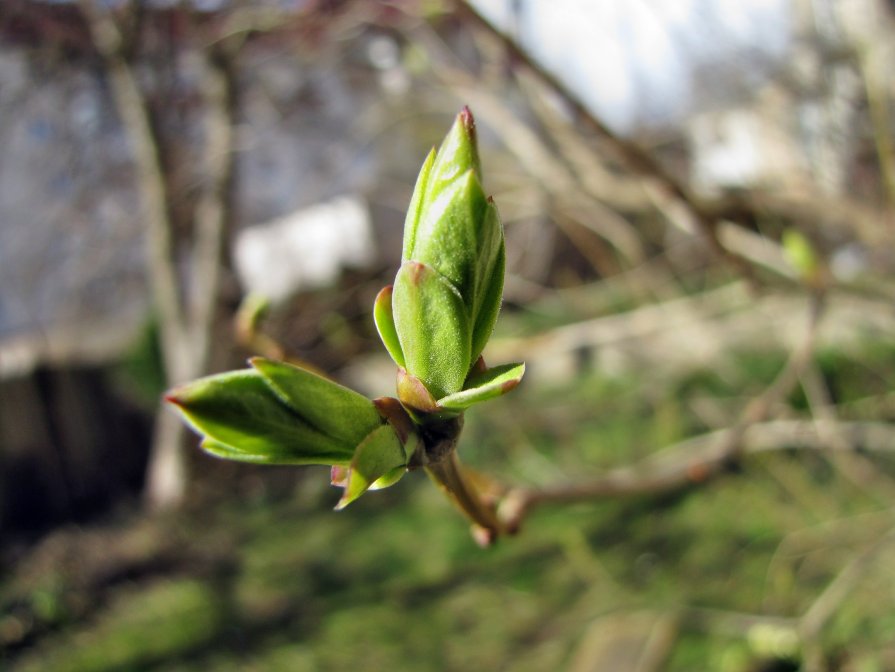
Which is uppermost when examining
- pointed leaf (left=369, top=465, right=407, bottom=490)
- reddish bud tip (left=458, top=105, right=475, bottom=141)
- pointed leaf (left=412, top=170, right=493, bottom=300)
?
reddish bud tip (left=458, top=105, right=475, bottom=141)

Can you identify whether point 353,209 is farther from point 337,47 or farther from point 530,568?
point 530,568

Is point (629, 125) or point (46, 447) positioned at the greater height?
point (629, 125)

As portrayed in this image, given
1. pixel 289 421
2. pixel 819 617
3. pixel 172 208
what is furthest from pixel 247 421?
pixel 172 208

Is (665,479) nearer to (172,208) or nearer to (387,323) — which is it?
(387,323)

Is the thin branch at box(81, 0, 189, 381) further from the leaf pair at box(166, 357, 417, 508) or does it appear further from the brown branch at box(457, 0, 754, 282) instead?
the leaf pair at box(166, 357, 417, 508)

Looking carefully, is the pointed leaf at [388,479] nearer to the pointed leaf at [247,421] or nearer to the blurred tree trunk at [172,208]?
the pointed leaf at [247,421]

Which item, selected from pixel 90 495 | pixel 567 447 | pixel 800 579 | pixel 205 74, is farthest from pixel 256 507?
pixel 800 579

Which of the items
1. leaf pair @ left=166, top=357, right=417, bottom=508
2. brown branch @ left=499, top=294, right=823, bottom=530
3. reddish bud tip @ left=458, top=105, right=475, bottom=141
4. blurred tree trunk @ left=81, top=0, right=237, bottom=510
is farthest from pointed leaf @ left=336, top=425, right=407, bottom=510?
blurred tree trunk @ left=81, top=0, right=237, bottom=510

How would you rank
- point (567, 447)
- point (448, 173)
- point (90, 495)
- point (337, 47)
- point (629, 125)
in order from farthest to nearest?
point (90, 495)
point (567, 447)
point (337, 47)
point (629, 125)
point (448, 173)
